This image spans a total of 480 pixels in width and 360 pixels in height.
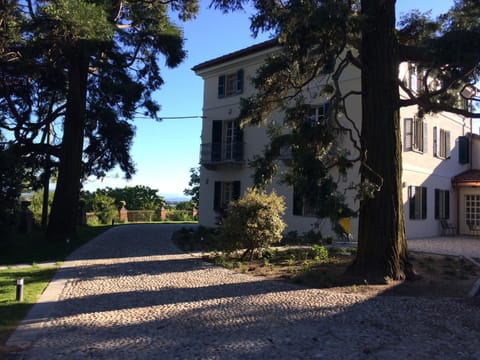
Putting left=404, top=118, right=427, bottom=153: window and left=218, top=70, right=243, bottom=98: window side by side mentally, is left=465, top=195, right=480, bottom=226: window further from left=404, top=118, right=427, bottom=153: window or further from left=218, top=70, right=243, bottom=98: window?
left=218, top=70, right=243, bottom=98: window

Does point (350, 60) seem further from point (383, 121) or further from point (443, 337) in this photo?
point (443, 337)

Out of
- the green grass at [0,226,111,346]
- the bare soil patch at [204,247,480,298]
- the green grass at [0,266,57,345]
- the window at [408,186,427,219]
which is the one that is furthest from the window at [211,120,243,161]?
the green grass at [0,266,57,345]

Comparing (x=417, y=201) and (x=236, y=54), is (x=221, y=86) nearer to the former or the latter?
(x=236, y=54)

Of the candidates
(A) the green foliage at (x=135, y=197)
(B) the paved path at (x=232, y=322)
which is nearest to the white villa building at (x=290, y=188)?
(B) the paved path at (x=232, y=322)

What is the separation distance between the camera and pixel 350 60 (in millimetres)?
9844

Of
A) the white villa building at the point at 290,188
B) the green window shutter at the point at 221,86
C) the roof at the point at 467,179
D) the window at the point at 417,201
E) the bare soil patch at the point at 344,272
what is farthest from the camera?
the green window shutter at the point at 221,86

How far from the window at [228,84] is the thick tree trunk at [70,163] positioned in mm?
8224

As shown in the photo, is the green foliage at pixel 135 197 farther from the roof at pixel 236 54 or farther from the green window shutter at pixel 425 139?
the green window shutter at pixel 425 139

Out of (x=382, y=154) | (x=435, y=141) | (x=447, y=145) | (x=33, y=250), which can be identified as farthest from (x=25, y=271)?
(x=447, y=145)

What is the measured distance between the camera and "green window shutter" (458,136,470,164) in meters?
25.0

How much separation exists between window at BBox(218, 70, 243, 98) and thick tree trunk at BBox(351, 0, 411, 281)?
1441 centimetres

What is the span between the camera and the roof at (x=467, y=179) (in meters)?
23.2

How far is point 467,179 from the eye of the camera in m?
23.6

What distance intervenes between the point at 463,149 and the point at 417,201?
699 cm
